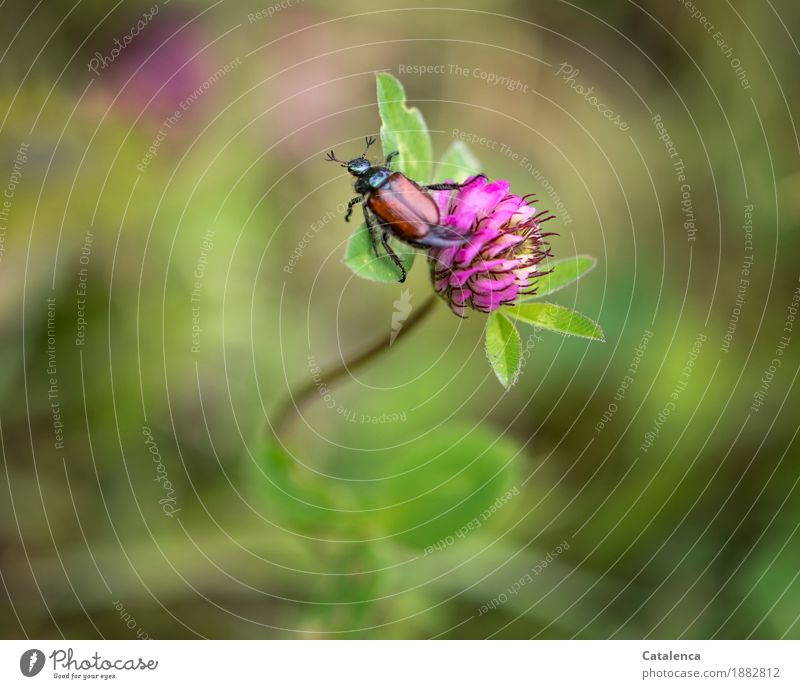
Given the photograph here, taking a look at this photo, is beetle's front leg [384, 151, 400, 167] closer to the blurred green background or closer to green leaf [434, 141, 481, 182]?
green leaf [434, 141, 481, 182]

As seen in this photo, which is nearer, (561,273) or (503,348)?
(503,348)

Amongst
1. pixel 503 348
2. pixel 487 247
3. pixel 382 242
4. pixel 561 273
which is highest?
pixel 382 242

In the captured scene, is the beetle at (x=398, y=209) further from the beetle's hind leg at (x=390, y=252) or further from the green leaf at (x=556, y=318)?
the green leaf at (x=556, y=318)

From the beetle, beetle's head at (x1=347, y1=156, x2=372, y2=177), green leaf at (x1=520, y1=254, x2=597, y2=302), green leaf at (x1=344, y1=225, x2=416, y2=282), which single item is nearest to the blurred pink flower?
the beetle

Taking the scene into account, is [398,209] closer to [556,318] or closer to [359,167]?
[359,167]

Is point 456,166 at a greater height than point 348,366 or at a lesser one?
greater

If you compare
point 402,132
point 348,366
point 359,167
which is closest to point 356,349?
point 348,366

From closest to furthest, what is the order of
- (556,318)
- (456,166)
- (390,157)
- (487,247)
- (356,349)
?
(487,247)
(556,318)
(390,157)
(456,166)
(356,349)

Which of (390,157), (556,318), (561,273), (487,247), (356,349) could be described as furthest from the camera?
(356,349)
